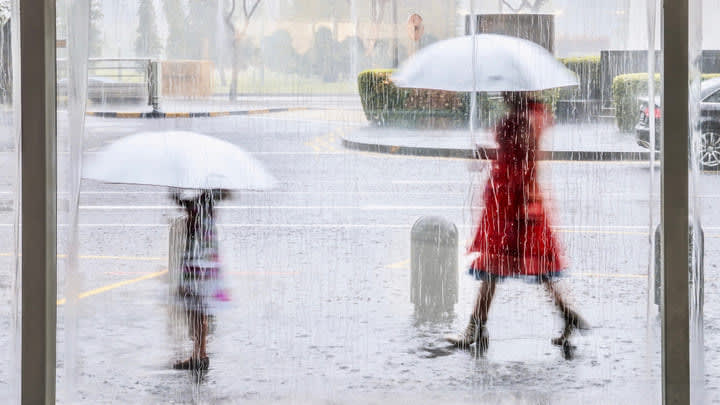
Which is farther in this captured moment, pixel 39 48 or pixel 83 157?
pixel 83 157

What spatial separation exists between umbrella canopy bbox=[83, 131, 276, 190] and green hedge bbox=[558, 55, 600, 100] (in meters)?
1.16

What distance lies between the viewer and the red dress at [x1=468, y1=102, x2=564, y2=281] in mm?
3340

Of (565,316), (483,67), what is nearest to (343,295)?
(565,316)

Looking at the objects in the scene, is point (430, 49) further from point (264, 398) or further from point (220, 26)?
point (264, 398)

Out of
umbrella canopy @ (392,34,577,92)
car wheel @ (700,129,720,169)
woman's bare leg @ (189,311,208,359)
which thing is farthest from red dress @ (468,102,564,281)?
woman's bare leg @ (189,311,208,359)

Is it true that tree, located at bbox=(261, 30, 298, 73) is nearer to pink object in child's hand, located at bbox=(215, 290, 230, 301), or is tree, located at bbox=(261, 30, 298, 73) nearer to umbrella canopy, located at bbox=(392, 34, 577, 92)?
umbrella canopy, located at bbox=(392, 34, 577, 92)

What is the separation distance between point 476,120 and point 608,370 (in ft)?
3.50

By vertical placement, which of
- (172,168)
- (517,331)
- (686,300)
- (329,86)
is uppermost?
(329,86)

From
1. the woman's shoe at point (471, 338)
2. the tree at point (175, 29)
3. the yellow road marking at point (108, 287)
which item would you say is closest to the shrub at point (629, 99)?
the woman's shoe at point (471, 338)

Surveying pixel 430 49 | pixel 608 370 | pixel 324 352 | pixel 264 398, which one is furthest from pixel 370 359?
pixel 430 49

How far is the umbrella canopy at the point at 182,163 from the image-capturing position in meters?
3.32

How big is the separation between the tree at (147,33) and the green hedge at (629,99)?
5.56ft

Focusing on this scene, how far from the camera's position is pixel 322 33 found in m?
3.32

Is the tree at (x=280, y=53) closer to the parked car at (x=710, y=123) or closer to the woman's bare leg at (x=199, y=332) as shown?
the woman's bare leg at (x=199, y=332)
